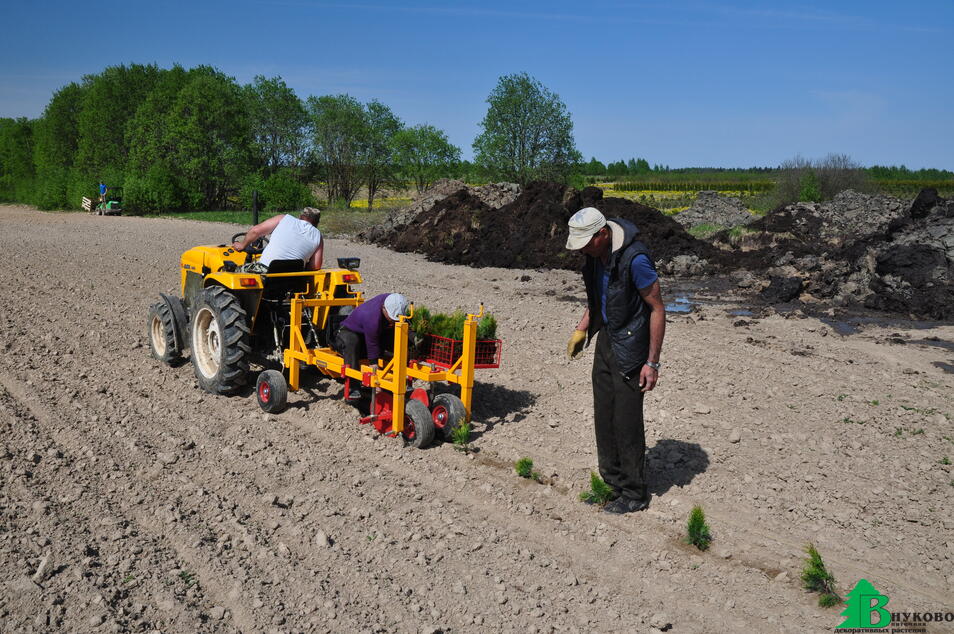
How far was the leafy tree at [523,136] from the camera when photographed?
4281 centimetres

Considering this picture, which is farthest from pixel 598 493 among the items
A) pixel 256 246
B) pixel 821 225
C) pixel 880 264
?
pixel 821 225

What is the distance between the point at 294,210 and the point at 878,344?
32500 millimetres

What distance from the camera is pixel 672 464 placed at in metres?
5.81

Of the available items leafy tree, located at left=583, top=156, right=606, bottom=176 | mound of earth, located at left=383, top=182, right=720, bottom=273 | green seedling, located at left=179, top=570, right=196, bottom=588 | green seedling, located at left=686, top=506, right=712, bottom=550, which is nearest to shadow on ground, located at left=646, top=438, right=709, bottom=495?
green seedling, located at left=686, top=506, right=712, bottom=550

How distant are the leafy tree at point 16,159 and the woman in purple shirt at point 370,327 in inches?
2120

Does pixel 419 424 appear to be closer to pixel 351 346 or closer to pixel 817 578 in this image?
pixel 351 346

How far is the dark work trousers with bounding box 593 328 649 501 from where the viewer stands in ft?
15.7

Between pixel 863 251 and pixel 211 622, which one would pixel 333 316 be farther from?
pixel 863 251

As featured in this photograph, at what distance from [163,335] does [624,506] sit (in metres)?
5.72

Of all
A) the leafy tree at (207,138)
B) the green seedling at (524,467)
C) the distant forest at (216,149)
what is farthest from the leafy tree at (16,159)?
the green seedling at (524,467)

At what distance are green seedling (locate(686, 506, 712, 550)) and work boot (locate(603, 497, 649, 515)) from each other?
48cm

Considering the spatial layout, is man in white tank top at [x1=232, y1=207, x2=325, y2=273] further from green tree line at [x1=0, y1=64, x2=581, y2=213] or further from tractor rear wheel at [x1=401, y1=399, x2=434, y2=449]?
green tree line at [x1=0, y1=64, x2=581, y2=213]

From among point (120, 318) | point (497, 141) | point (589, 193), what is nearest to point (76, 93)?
point (497, 141)

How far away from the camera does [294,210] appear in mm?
38938
